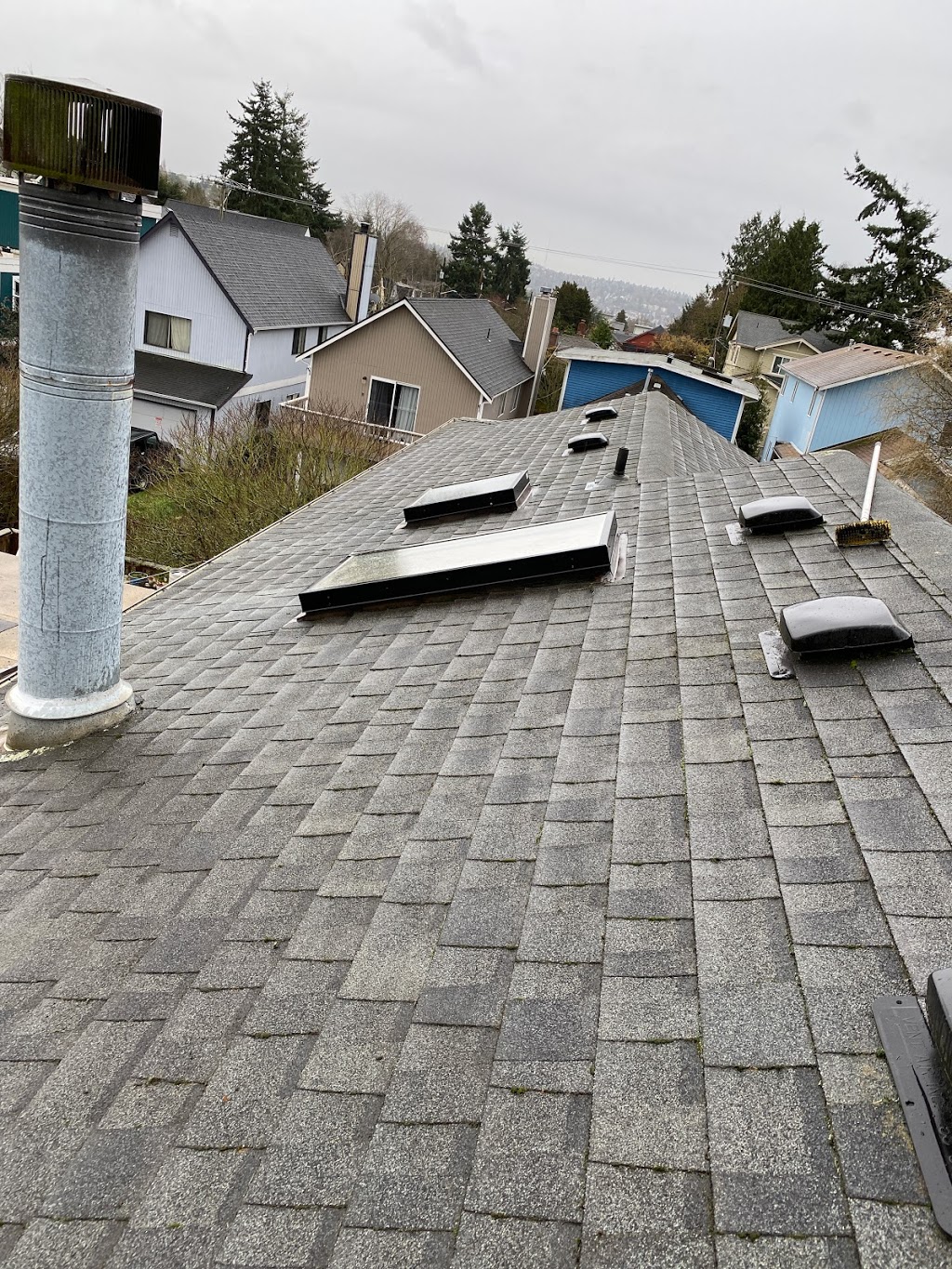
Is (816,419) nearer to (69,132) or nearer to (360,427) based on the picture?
(360,427)

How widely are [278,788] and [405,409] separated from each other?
30.8 metres

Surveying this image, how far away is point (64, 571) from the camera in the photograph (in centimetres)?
545

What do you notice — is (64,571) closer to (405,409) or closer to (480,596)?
(480,596)

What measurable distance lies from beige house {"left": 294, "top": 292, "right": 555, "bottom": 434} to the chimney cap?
86.0 ft

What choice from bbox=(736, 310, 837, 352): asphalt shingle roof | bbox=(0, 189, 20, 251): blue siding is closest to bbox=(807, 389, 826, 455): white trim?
bbox=(736, 310, 837, 352): asphalt shingle roof

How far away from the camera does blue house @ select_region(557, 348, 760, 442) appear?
32.9m

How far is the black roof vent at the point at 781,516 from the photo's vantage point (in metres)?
7.00

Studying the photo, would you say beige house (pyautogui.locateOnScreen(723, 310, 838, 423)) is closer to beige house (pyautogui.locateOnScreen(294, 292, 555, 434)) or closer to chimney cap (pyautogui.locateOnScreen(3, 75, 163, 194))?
beige house (pyautogui.locateOnScreen(294, 292, 555, 434))

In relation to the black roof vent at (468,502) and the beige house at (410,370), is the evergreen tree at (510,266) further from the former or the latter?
the black roof vent at (468,502)

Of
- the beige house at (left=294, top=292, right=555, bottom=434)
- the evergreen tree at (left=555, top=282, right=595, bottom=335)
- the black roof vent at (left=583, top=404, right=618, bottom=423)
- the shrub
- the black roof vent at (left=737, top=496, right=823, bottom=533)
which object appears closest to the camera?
the black roof vent at (left=737, top=496, right=823, bottom=533)

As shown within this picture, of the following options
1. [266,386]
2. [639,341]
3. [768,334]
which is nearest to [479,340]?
[266,386]

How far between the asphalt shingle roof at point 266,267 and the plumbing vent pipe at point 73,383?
32466 millimetres

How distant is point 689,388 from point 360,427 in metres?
13.5

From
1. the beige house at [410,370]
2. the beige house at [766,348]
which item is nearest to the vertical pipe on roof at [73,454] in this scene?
the beige house at [410,370]
